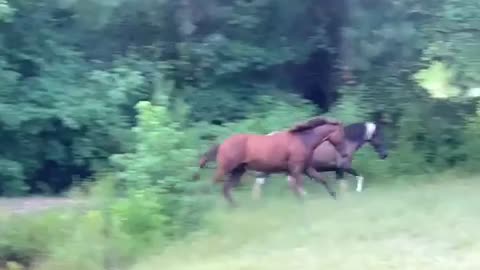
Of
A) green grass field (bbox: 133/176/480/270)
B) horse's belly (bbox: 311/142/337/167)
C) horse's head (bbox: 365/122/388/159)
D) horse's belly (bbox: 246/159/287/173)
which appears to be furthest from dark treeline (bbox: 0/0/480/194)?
green grass field (bbox: 133/176/480/270)

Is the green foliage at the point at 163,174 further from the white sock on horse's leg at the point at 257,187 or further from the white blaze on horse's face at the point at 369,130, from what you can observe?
the white blaze on horse's face at the point at 369,130

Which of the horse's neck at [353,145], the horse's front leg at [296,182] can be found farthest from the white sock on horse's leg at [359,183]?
the horse's front leg at [296,182]

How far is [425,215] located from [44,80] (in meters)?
9.02

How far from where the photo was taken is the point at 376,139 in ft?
63.7

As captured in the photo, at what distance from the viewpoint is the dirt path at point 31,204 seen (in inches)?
656

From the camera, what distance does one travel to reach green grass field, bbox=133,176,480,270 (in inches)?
487

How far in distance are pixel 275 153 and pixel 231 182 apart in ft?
2.78

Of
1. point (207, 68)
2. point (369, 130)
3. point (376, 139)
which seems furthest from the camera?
point (207, 68)

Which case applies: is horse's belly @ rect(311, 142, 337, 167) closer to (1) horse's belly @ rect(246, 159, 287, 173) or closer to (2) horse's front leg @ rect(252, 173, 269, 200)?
(2) horse's front leg @ rect(252, 173, 269, 200)

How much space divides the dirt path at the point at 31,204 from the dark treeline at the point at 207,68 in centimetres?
159

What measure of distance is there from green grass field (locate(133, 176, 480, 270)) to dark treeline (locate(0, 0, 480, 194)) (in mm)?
3045

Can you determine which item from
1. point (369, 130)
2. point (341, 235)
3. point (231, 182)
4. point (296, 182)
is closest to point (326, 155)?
point (369, 130)

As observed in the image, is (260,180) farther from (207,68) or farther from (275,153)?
(207,68)

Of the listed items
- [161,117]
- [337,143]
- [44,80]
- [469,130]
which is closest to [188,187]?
[161,117]
